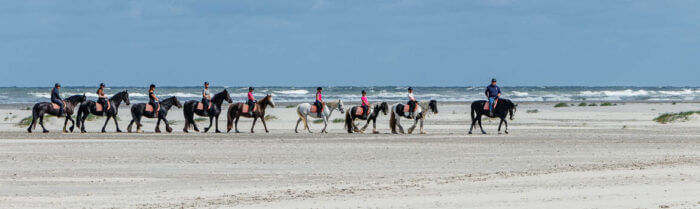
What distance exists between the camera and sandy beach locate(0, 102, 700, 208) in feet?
40.3

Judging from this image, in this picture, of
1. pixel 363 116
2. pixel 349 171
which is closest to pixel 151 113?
pixel 363 116

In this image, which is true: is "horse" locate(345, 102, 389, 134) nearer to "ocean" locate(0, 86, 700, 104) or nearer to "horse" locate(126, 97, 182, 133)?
"horse" locate(126, 97, 182, 133)

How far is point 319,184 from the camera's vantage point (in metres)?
14.6

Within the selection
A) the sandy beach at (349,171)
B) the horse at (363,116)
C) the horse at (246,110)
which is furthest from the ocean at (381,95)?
the sandy beach at (349,171)

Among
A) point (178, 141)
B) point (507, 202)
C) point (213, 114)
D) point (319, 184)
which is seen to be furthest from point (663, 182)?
point (213, 114)

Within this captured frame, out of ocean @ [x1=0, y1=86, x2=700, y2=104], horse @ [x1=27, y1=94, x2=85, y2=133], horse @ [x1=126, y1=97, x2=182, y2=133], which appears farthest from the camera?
ocean @ [x1=0, y1=86, x2=700, y2=104]

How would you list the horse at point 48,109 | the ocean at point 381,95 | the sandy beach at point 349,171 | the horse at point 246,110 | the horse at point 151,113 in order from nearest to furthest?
the sandy beach at point 349,171 → the horse at point 48,109 → the horse at point 151,113 → the horse at point 246,110 → the ocean at point 381,95

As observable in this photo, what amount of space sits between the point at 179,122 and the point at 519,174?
26173 mm

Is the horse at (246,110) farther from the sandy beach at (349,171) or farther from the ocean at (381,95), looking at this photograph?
the ocean at (381,95)

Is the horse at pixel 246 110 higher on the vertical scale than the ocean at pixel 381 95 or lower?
higher

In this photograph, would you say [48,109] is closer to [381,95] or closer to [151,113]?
[151,113]

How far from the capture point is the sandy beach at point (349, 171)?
12.3 metres

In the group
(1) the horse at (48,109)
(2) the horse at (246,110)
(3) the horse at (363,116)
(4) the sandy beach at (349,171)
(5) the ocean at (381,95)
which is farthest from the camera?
(5) the ocean at (381,95)

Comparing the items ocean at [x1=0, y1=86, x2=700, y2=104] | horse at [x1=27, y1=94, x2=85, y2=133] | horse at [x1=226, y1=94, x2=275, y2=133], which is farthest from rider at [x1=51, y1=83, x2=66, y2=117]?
ocean at [x1=0, y1=86, x2=700, y2=104]
